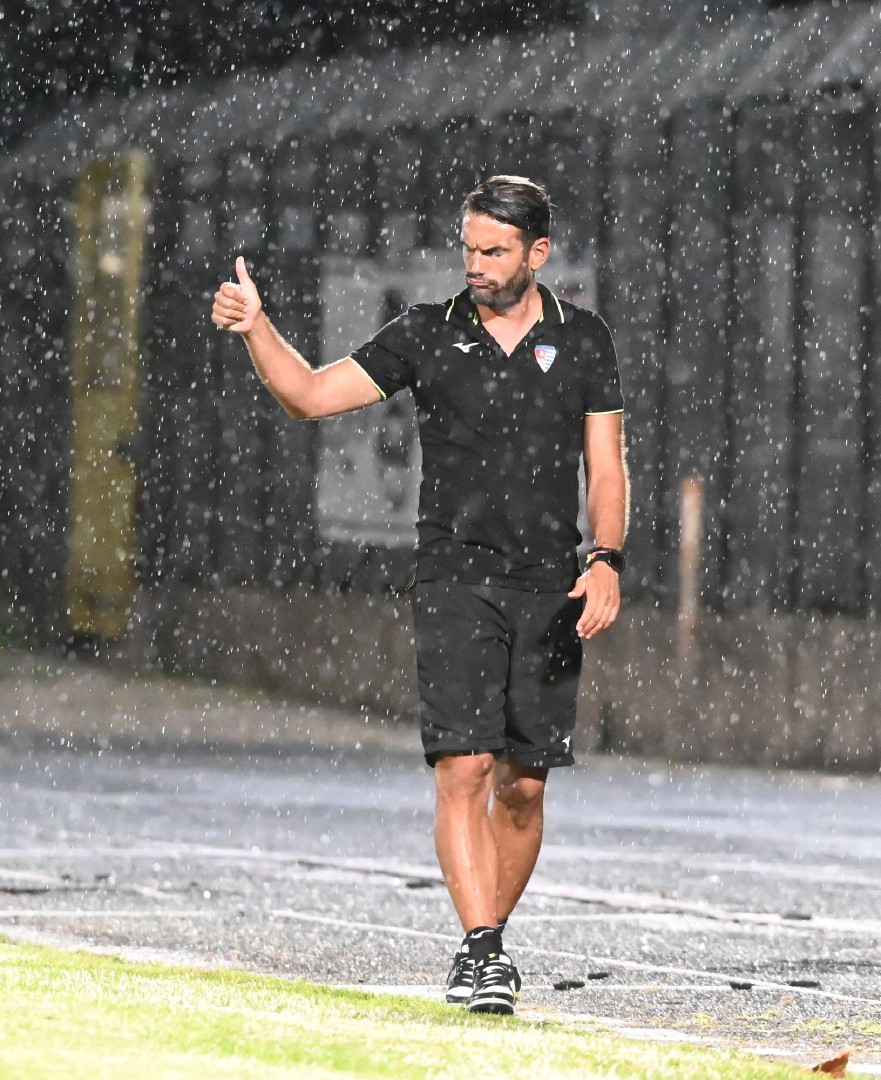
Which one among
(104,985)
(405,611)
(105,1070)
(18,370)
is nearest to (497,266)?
(104,985)

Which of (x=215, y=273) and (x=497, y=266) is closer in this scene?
(x=497, y=266)

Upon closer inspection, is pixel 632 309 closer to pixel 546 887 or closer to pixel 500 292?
pixel 546 887

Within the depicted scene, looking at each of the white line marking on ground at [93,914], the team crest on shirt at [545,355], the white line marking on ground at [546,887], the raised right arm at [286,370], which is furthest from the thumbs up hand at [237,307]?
the white line marking on ground at [546,887]

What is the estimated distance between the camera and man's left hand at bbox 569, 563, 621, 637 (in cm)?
582

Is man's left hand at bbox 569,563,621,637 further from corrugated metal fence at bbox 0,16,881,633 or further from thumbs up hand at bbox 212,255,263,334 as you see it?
corrugated metal fence at bbox 0,16,881,633

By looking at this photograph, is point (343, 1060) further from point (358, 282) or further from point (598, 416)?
point (358, 282)

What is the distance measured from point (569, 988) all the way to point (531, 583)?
4.61 feet

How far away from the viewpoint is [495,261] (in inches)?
234

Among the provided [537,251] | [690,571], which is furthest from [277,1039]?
[690,571]

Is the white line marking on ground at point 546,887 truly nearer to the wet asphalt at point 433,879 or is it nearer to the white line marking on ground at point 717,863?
the wet asphalt at point 433,879

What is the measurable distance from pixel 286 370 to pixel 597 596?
91 cm

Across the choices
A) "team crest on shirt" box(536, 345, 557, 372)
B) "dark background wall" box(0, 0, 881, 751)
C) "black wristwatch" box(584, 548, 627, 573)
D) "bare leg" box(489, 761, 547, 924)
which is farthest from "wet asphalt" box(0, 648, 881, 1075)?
"dark background wall" box(0, 0, 881, 751)

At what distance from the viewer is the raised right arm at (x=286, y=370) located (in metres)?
5.62

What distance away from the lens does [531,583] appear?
5941mm
